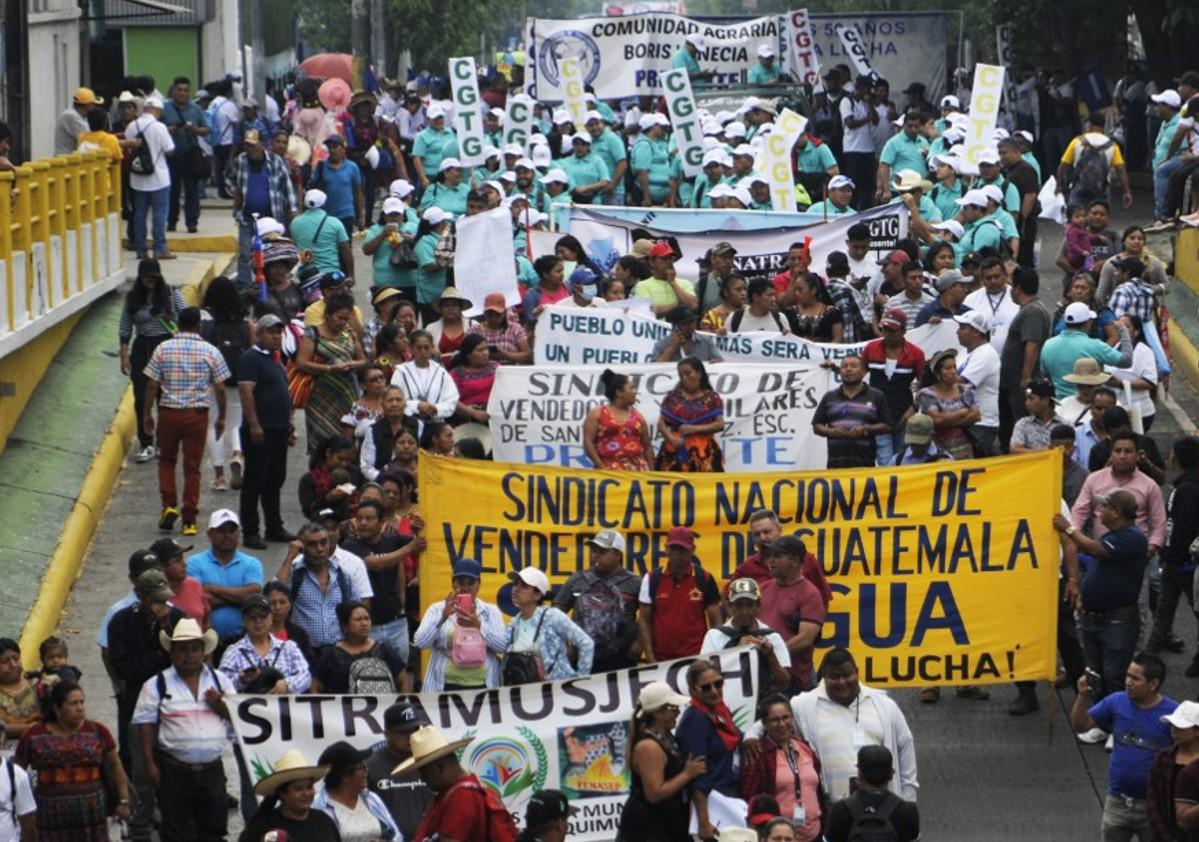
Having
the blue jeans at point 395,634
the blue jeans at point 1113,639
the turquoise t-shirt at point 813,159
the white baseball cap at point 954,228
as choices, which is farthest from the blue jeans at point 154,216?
the blue jeans at point 1113,639

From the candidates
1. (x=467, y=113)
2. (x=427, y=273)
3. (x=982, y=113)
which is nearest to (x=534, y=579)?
(x=427, y=273)

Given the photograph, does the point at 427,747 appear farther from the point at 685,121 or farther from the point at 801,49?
the point at 801,49

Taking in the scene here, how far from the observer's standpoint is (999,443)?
18219mm

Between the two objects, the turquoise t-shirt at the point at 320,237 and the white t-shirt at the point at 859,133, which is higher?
the white t-shirt at the point at 859,133

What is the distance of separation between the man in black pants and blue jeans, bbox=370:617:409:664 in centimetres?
314

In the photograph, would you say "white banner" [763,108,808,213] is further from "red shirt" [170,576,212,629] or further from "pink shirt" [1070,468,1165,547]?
"red shirt" [170,576,212,629]

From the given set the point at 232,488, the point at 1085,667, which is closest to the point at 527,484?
the point at 1085,667

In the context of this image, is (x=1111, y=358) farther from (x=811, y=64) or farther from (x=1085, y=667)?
(x=811, y=64)

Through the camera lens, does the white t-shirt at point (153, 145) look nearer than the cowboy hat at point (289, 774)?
No

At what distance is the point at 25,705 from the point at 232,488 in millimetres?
6443

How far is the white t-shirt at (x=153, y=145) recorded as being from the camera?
2422cm

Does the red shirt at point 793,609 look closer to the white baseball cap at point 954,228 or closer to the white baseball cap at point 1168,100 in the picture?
the white baseball cap at point 954,228

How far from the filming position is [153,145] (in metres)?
24.2

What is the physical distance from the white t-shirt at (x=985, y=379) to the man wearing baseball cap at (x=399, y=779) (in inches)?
250
